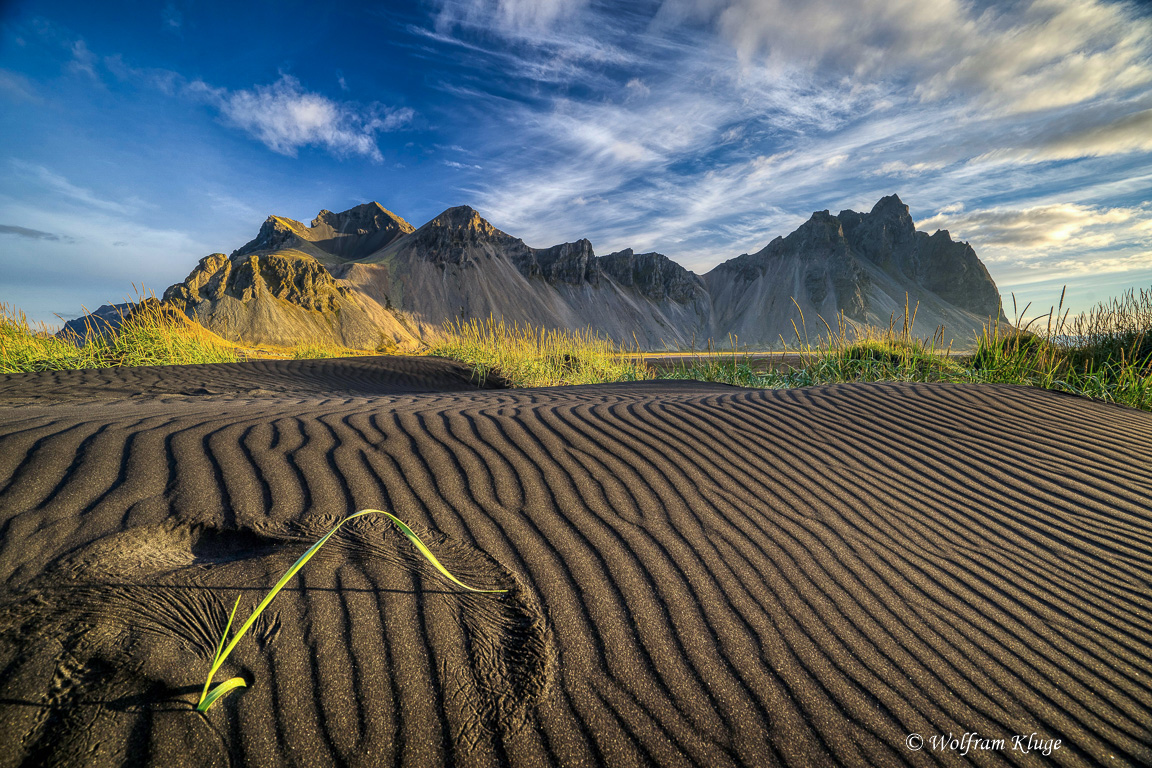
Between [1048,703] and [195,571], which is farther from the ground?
[195,571]

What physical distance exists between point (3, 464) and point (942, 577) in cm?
366

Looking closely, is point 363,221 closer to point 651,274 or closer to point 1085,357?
point 651,274

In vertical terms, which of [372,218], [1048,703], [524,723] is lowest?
[1048,703]

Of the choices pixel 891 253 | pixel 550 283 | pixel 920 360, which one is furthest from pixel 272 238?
pixel 891 253

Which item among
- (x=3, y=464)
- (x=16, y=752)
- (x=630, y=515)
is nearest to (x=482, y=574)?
(x=630, y=515)

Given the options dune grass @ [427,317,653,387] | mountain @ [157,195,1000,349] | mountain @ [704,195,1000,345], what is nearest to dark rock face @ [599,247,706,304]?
mountain @ [157,195,1000,349]

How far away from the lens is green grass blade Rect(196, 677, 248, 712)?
1.09m

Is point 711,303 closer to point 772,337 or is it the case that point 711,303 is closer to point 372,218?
point 772,337

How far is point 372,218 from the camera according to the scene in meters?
61.1

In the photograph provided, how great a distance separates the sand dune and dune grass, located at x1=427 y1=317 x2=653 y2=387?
5753mm

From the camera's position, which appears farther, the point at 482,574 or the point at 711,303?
the point at 711,303

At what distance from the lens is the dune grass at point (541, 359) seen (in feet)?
28.3

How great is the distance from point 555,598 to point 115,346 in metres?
10.5

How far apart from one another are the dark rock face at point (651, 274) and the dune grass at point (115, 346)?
56769 millimetres
